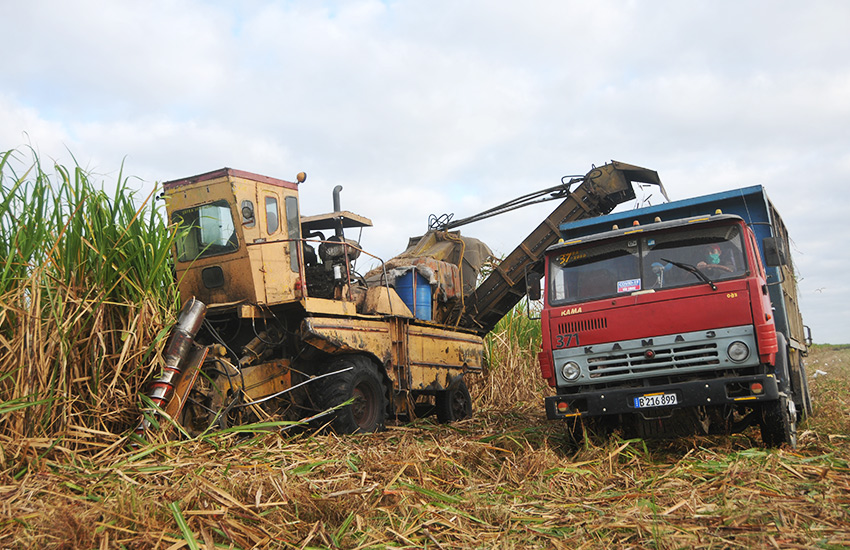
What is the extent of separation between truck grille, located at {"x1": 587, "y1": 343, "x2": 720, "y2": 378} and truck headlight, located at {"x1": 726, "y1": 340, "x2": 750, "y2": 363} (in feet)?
0.39

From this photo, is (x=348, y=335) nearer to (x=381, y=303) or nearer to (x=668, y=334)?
(x=381, y=303)

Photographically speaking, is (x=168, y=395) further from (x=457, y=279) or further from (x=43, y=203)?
(x=457, y=279)

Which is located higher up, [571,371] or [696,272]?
[696,272]

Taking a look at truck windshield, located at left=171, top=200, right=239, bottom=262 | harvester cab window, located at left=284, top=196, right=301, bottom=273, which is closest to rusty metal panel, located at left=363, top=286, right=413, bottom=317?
harvester cab window, located at left=284, top=196, right=301, bottom=273

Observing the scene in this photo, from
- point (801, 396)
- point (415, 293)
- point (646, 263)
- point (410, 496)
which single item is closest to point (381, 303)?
point (415, 293)

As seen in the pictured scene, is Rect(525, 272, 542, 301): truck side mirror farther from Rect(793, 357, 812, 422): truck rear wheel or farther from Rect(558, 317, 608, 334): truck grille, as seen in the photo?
Rect(793, 357, 812, 422): truck rear wheel

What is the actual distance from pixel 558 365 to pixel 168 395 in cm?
364

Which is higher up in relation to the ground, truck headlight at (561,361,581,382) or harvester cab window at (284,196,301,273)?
harvester cab window at (284,196,301,273)

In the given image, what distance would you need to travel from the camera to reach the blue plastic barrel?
10883 mm

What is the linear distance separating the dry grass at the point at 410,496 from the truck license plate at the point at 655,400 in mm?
387

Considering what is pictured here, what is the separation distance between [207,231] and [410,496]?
469cm

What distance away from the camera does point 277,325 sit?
8719 mm

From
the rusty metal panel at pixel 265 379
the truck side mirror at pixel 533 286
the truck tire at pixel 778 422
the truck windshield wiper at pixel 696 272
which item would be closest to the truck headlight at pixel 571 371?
the truck side mirror at pixel 533 286

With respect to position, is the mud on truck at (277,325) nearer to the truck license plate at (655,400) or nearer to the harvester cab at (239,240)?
→ the harvester cab at (239,240)
